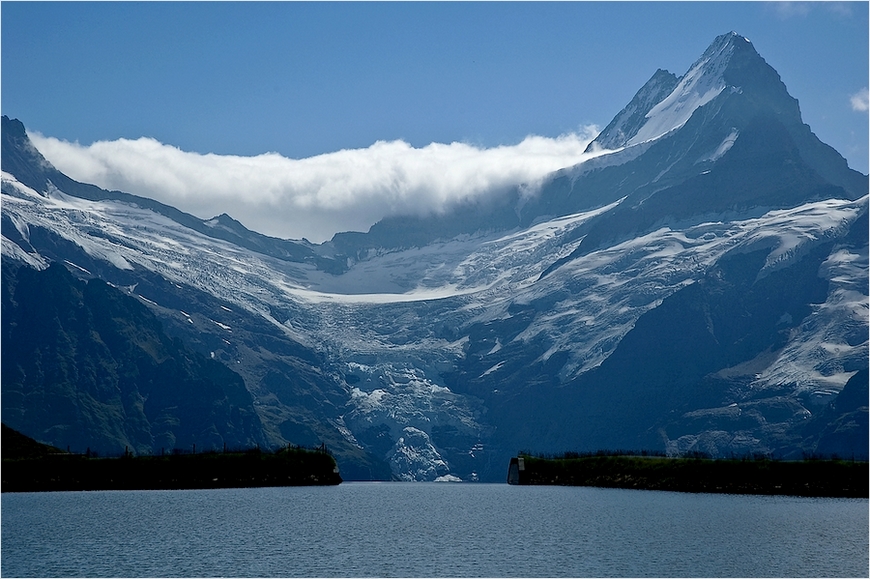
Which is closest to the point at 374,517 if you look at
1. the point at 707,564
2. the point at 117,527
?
the point at 117,527

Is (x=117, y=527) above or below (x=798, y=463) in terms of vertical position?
below

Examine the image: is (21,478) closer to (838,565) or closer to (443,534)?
(443,534)

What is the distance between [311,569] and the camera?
318 feet

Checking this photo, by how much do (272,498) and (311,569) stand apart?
252 ft

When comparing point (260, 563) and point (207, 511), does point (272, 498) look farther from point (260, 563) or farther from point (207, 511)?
point (260, 563)

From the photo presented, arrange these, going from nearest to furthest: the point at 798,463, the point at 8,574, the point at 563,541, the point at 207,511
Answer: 1. the point at 8,574
2. the point at 563,541
3. the point at 207,511
4. the point at 798,463

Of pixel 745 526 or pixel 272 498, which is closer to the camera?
pixel 745 526

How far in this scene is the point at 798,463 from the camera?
189 metres

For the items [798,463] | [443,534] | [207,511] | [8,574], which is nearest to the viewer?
[8,574]

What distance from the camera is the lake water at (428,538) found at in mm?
98438

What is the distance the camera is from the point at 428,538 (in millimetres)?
119438

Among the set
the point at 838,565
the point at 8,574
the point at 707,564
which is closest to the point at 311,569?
the point at 8,574

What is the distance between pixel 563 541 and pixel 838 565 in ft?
85.4

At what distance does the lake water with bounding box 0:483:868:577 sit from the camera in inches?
3875
